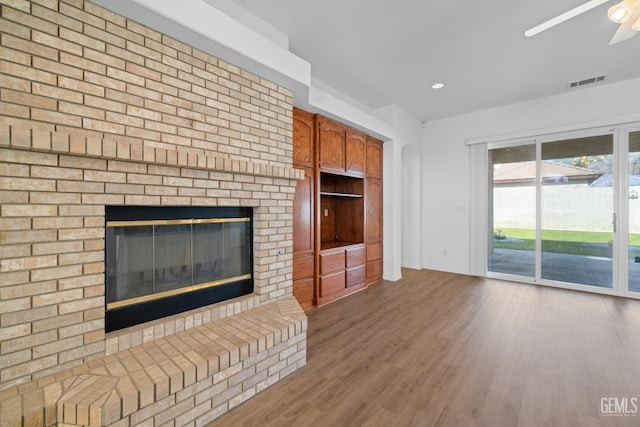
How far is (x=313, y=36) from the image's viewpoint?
2.68 m

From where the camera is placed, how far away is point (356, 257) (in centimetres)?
396

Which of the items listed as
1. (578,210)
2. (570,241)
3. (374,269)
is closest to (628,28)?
(578,210)

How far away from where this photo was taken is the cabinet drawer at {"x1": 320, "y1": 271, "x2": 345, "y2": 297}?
11.1 feet

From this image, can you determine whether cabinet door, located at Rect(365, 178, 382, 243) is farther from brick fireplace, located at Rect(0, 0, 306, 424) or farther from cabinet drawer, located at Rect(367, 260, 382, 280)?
brick fireplace, located at Rect(0, 0, 306, 424)

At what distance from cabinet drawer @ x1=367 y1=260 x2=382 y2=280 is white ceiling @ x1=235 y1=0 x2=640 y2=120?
2763mm

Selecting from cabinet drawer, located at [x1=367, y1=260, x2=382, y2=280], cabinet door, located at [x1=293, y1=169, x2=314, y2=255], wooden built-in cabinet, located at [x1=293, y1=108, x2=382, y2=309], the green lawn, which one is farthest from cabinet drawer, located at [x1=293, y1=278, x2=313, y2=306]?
the green lawn

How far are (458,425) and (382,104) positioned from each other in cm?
438

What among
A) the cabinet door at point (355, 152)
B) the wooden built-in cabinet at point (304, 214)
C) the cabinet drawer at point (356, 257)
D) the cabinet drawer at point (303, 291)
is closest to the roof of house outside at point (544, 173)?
the cabinet door at point (355, 152)

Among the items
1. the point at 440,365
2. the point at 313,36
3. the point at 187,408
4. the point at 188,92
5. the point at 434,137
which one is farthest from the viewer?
the point at 434,137

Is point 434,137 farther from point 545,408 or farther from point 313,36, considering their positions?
point 545,408

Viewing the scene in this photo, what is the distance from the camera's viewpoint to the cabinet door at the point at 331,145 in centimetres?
338

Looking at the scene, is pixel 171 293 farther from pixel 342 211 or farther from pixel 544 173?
pixel 544 173

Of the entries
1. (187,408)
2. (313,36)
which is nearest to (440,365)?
(187,408)

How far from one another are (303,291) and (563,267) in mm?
4343
